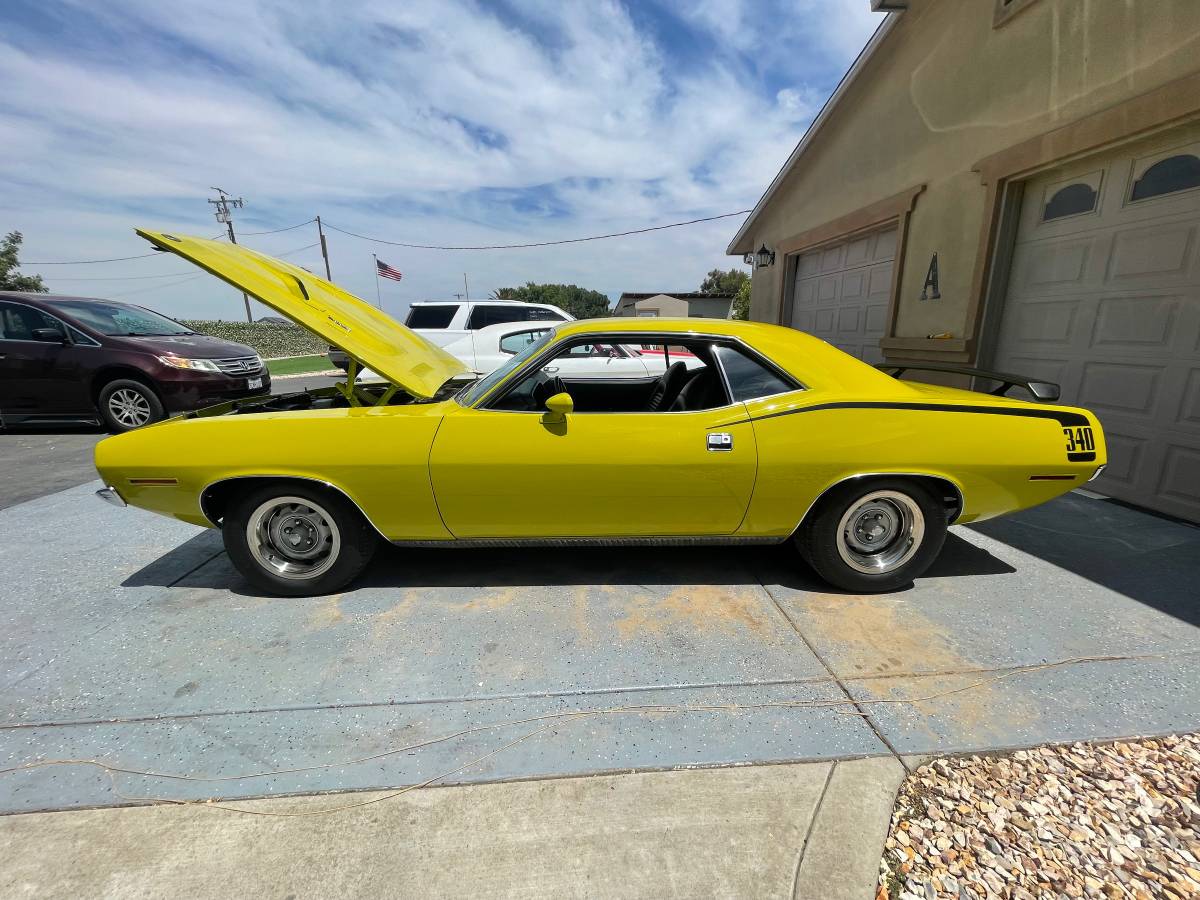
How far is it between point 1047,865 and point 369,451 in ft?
8.79

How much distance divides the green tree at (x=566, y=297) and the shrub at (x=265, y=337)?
165 ft

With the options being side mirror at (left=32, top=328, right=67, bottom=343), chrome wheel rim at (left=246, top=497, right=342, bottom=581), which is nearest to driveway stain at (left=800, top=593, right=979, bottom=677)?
chrome wheel rim at (left=246, top=497, right=342, bottom=581)

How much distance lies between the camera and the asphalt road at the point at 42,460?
429 cm

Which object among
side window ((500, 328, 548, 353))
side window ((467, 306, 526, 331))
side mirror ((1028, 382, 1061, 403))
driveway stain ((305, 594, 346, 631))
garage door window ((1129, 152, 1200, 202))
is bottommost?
driveway stain ((305, 594, 346, 631))

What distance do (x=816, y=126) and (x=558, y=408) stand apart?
306 inches

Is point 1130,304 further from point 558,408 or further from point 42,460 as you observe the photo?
point 42,460

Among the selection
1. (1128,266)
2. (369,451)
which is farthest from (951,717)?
(1128,266)

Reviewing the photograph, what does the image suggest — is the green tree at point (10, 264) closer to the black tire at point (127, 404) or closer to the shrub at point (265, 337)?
the shrub at point (265, 337)

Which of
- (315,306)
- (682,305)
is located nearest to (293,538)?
(315,306)

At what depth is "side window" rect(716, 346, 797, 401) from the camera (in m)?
2.47

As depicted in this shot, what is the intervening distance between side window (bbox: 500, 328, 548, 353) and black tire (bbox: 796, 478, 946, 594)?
558 centimetres

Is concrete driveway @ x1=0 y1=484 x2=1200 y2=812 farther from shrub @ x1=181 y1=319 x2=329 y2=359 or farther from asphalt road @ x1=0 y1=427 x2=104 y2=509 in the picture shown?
shrub @ x1=181 y1=319 x2=329 y2=359

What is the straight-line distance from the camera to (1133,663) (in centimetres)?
213

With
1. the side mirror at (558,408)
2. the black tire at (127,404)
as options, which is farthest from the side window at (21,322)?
the side mirror at (558,408)
